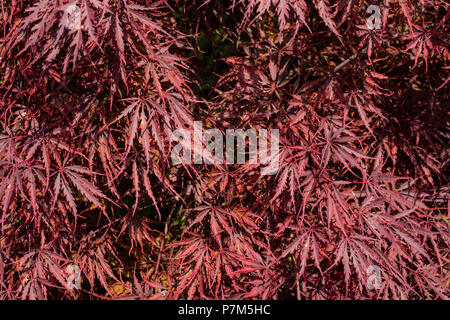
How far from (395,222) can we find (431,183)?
50 centimetres

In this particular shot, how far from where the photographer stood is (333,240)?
1.44 m

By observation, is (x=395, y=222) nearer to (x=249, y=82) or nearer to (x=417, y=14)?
(x=249, y=82)

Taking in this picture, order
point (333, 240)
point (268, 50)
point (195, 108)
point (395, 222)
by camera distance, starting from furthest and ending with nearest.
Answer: point (195, 108) < point (268, 50) < point (333, 240) < point (395, 222)

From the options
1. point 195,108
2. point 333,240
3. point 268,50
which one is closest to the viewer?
point 333,240

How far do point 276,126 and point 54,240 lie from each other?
926 mm

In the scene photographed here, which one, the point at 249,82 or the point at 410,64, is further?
the point at 410,64

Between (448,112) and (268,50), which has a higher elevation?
(268,50)

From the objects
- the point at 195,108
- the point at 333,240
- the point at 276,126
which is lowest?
the point at 333,240

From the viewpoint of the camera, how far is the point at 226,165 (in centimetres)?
142

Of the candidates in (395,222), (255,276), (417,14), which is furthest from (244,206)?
(417,14)

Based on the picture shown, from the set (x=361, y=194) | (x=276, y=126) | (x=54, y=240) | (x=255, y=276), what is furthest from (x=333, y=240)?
(x=54, y=240)

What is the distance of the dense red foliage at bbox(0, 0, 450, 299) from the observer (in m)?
1.21

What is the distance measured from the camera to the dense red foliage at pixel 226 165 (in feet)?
3.99
